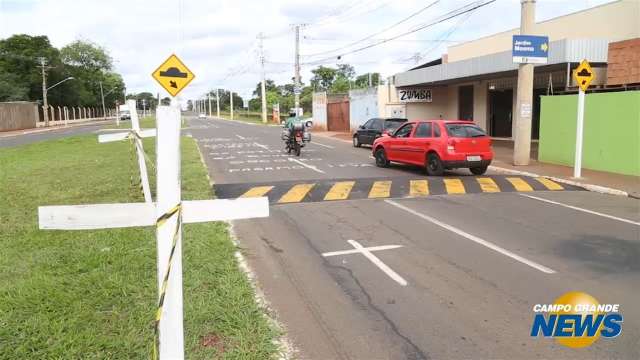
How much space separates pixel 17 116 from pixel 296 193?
186 feet

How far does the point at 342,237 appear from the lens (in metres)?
7.81

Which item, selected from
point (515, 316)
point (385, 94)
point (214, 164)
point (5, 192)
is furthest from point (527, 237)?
point (385, 94)

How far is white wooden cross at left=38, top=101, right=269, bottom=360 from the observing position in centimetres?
259

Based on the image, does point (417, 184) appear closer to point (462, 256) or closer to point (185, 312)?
point (462, 256)

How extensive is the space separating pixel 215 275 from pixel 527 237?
4536mm

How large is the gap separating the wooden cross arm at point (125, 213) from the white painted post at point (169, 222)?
112mm

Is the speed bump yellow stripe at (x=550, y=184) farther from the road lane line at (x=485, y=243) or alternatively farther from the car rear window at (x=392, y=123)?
the car rear window at (x=392, y=123)

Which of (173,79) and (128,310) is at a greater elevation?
(173,79)

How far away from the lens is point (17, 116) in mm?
58062

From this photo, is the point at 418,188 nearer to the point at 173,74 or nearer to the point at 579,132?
the point at 579,132

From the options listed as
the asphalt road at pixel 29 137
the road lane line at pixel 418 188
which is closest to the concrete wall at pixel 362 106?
the asphalt road at pixel 29 137

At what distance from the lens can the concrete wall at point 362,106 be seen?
34312mm

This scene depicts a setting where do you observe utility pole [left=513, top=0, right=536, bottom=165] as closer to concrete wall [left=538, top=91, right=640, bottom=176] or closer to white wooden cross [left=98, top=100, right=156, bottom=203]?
concrete wall [left=538, top=91, right=640, bottom=176]

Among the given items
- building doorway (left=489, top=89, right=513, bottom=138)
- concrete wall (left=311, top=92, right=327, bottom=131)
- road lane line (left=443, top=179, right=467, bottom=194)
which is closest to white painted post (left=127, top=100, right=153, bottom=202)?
road lane line (left=443, top=179, right=467, bottom=194)
